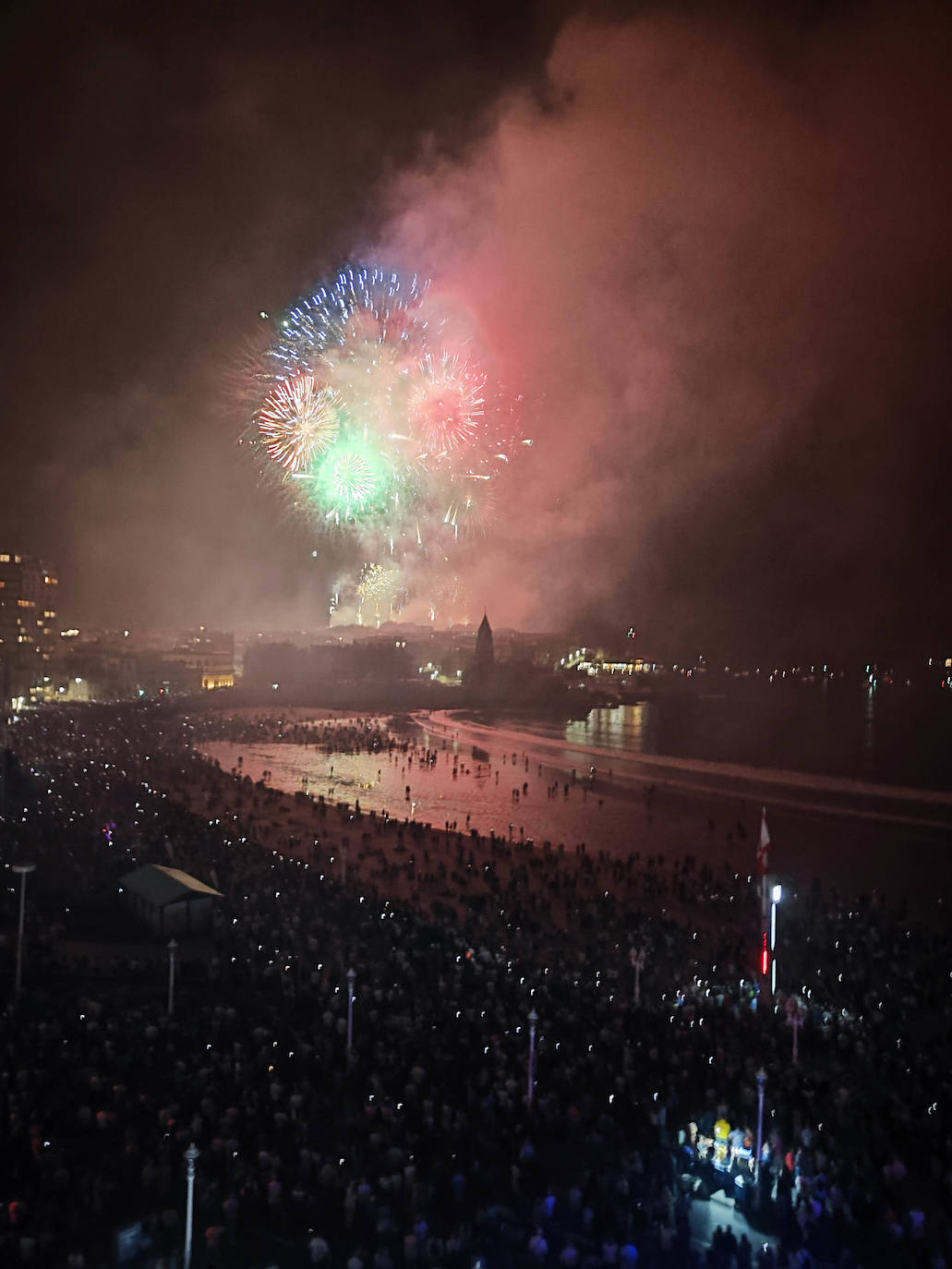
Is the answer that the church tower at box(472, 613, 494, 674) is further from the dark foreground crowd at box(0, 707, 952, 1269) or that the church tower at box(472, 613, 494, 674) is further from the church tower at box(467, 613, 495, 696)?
the dark foreground crowd at box(0, 707, 952, 1269)

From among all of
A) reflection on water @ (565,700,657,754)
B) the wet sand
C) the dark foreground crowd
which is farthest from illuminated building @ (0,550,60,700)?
the dark foreground crowd

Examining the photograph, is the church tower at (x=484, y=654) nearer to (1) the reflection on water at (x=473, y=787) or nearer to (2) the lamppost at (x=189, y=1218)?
(1) the reflection on water at (x=473, y=787)

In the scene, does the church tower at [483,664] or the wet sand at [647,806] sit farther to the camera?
the church tower at [483,664]

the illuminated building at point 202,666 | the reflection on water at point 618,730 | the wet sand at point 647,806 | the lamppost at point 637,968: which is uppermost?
the illuminated building at point 202,666

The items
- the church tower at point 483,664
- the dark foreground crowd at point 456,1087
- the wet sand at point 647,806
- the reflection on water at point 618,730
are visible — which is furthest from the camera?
the church tower at point 483,664

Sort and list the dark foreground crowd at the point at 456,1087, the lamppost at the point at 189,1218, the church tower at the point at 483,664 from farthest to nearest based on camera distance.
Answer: the church tower at the point at 483,664 < the dark foreground crowd at the point at 456,1087 < the lamppost at the point at 189,1218

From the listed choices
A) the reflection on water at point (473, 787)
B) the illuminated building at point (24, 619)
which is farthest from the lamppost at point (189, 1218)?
the illuminated building at point (24, 619)

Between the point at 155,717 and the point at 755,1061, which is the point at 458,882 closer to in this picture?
the point at 755,1061
